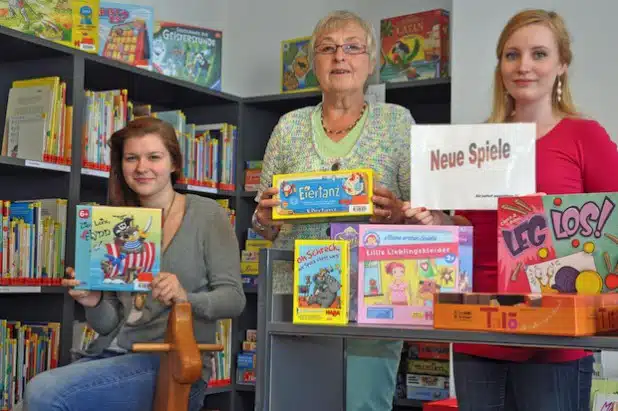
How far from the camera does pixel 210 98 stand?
14.3 ft

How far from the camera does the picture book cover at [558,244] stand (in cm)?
151

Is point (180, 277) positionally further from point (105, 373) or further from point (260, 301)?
point (260, 301)

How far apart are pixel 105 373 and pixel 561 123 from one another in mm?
1239

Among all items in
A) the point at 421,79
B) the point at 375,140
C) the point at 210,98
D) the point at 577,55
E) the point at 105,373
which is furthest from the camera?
the point at 210,98

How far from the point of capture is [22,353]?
3.25m

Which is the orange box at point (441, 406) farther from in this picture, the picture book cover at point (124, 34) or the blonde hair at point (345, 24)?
the picture book cover at point (124, 34)

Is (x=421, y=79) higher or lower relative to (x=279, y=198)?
higher

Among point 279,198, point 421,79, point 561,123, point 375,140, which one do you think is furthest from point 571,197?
point 421,79

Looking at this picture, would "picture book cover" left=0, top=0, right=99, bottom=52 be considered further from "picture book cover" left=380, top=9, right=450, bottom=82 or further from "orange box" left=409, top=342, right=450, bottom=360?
"orange box" left=409, top=342, right=450, bottom=360

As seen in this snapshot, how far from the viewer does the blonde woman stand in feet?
5.53

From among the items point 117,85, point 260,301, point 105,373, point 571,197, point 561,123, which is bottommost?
point 105,373

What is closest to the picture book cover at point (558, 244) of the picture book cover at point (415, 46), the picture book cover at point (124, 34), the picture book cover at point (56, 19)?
the picture book cover at point (56, 19)

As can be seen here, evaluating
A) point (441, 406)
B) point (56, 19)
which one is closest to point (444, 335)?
point (441, 406)

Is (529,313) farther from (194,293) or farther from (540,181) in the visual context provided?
(194,293)
